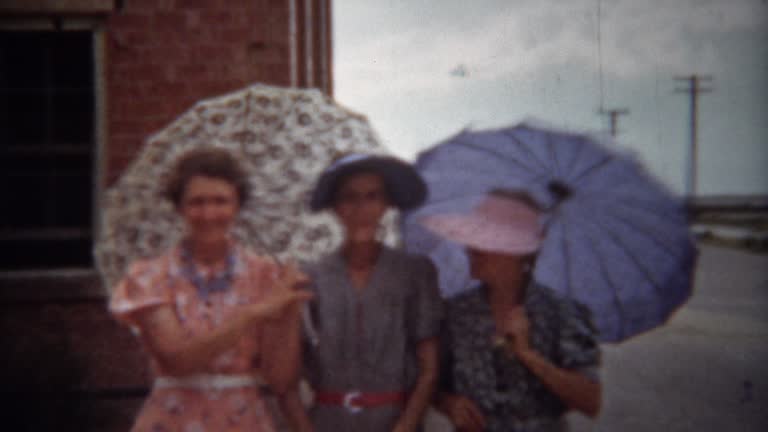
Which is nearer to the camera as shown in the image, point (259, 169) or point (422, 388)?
point (422, 388)

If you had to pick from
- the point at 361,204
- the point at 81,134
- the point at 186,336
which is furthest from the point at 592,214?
the point at 81,134

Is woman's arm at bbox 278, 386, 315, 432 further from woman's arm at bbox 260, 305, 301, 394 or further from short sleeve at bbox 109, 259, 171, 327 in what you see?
short sleeve at bbox 109, 259, 171, 327

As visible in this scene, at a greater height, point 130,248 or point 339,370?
point 130,248

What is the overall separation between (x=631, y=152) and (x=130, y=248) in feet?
5.44

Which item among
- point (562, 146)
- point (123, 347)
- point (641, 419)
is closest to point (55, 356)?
A: point (123, 347)

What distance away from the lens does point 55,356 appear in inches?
168

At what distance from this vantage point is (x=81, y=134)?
4344 millimetres

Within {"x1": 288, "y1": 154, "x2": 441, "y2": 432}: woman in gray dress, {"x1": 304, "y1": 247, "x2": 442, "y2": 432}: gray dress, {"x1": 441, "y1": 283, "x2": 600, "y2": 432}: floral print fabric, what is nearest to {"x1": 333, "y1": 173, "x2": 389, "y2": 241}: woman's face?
{"x1": 288, "y1": 154, "x2": 441, "y2": 432}: woman in gray dress

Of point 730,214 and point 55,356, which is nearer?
point 55,356

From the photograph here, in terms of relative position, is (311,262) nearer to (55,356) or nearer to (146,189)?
(146,189)

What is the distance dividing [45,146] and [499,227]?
11.4 feet

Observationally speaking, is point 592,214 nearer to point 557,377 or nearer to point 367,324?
point 557,377

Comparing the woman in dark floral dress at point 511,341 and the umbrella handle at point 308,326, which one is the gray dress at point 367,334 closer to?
the umbrella handle at point 308,326

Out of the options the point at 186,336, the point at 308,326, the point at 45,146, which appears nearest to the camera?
the point at 186,336
